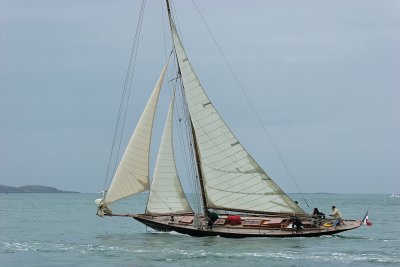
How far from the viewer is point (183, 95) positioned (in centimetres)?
4597

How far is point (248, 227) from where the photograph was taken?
4488 cm

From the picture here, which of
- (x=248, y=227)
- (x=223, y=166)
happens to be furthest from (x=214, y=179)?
(x=248, y=227)

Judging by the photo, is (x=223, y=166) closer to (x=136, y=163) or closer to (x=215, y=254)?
Answer: (x=136, y=163)

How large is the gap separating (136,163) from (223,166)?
565 cm

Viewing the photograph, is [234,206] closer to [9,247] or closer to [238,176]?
[238,176]

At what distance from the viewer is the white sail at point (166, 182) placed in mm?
47312

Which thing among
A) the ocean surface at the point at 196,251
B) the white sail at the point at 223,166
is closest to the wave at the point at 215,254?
the ocean surface at the point at 196,251

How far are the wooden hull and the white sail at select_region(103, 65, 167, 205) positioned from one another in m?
2.82

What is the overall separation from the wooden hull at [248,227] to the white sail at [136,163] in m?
2.82

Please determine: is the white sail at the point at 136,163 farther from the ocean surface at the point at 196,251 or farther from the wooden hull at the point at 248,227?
the ocean surface at the point at 196,251

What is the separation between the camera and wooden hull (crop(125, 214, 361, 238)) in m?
44.3

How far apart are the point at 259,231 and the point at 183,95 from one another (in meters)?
10.0

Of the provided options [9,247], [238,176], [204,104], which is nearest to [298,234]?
[238,176]

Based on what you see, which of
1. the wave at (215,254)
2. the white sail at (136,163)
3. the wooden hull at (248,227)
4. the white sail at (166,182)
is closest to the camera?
the wave at (215,254)
